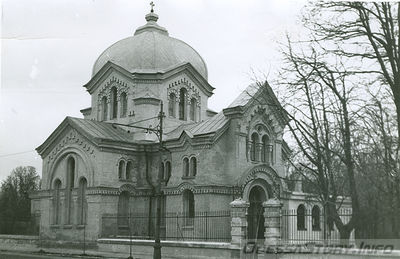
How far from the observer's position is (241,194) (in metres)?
31.0

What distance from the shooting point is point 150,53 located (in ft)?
126

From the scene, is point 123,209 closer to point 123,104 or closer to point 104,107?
point 123,104

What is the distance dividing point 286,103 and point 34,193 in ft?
91.4

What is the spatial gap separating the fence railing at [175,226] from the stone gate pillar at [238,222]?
4489mm

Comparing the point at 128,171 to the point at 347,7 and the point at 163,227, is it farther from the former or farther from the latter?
the point at 347,7

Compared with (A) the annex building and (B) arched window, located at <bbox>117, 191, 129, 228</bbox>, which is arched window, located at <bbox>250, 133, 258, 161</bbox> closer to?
(A) the annex building

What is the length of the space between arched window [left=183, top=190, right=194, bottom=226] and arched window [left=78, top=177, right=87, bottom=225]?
244 inches

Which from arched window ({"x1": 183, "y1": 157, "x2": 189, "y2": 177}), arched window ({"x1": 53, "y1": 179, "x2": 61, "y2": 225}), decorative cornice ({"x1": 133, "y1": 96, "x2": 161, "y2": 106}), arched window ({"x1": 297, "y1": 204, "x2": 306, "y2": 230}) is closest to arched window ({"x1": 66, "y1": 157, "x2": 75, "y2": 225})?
arched window ({"x1": 53, "y1": 179, "x2": 61, "y2": 225})

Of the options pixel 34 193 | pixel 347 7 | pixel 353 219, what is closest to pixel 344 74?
pixel 347 7

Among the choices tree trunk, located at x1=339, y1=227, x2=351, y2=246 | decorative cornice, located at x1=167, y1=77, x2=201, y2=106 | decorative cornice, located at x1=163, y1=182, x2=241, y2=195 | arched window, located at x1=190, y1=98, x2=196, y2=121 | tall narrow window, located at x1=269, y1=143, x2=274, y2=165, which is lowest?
tree trunk, located at x1=339, y1=227, x2=351, y2=246

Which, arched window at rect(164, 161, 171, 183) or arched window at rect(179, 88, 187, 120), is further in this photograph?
arched window at rect(179, 88, 187, 120)

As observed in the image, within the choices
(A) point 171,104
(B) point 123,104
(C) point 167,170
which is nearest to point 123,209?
(C) point 167,170

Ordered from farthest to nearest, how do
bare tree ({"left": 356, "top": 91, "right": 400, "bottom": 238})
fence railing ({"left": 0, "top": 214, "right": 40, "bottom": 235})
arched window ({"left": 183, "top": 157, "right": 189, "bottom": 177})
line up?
fence railing ({"left": 0, "top": 214, "right": 40, "bottom": 235})
arched window ({"left": 183, "top": 157, "right": 189, "bottom": 177})
bare tree ({"left": 356, "top": 91, "right": 400, "bottom": 238})

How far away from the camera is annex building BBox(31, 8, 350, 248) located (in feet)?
103
